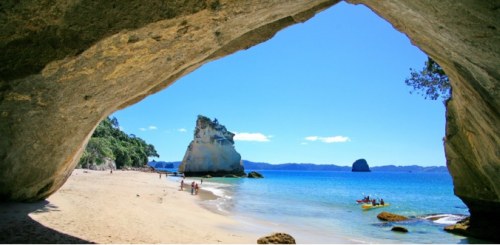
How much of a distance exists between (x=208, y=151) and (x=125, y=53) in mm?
74841

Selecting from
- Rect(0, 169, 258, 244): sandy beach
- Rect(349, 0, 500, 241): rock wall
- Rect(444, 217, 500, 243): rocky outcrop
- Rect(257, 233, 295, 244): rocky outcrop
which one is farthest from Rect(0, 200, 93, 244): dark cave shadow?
Rect(444, 217, 500, 243): rocky outcrop

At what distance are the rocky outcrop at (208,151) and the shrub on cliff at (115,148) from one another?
14.5 meters

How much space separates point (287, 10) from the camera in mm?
6480

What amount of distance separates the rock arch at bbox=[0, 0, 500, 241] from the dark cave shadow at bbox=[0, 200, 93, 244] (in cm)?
61

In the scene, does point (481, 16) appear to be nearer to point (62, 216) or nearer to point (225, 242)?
point (225, 242)

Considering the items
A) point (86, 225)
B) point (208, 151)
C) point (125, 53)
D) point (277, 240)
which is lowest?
point (277, 240)

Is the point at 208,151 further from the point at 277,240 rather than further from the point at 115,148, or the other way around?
the point at 277,240

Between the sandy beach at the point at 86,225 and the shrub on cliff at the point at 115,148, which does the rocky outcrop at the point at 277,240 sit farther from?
the shrub on cliff at the point at 115,148

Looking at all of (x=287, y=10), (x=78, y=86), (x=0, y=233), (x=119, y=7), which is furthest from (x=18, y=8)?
(x=0, y=233)

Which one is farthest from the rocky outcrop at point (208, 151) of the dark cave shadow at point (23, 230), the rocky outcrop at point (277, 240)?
the dark cave shadow at point (23, 230)

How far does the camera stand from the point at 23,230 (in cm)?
715

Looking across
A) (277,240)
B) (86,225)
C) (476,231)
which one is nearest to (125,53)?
(86,225)

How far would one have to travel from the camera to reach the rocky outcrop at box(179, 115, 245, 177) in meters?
78.6

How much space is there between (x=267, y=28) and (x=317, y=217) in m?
16.5
